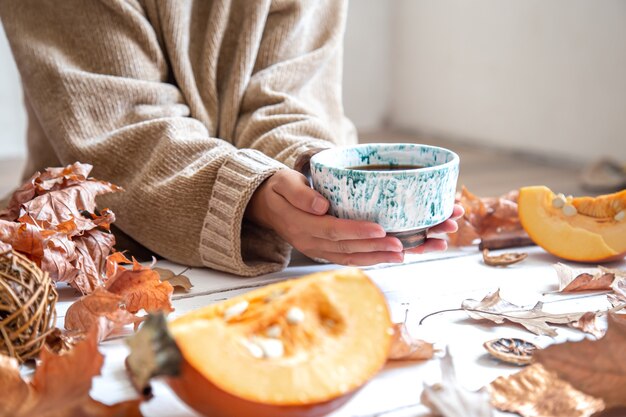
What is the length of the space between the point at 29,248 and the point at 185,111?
0.38 meters

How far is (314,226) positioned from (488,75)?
240 centimetres

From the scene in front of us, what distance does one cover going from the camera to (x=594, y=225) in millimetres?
756

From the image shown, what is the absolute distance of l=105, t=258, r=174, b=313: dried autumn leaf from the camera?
613 mm

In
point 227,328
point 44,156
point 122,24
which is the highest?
point 122,24

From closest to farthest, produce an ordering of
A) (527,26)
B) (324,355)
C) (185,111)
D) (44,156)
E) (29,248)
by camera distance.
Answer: (324,355)
(29,248)
(185,111)
(44,156)
(527,26)

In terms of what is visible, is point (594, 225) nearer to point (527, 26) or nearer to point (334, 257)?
point (334, 257)

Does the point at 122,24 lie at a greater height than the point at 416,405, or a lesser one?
greater

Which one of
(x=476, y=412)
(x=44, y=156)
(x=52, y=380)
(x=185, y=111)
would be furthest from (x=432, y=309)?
(x=44, y=156)

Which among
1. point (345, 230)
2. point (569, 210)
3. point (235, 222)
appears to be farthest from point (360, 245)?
point (569, 210)

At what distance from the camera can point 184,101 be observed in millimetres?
979

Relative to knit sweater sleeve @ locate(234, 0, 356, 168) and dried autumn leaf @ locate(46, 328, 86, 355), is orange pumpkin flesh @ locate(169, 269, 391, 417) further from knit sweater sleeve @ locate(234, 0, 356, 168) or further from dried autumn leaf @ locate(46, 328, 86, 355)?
knit sweater sleeve @ locate(234, 0, 356, 168)

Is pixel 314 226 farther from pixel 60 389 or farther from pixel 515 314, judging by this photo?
pixel 60 389

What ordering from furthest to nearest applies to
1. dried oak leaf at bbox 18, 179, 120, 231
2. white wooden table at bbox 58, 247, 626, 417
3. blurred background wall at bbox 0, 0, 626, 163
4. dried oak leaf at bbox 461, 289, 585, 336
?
blurred background wall at bbox 0, 0, 626, 163, dried oak leaf at bbox 18, 179, 120, 231, dried oak leaf at bbox 461, 289, 585, 336, white wooden table at bbox 58, 247, 626, 417

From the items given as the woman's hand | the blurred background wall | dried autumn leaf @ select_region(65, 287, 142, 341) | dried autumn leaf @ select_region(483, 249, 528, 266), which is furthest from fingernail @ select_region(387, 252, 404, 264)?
the blurred background wall
